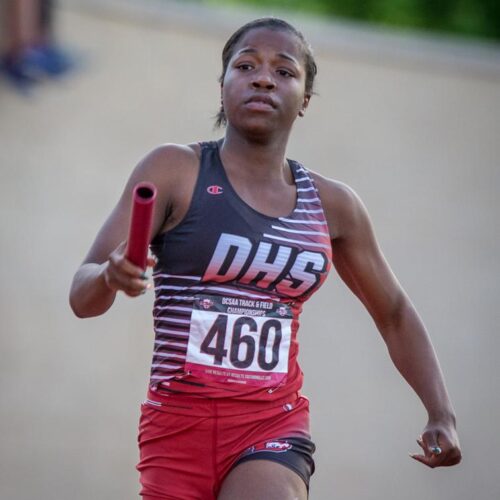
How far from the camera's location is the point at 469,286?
12.0m

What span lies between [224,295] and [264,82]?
2.57 ft

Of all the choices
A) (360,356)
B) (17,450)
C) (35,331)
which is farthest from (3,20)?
(360,356)

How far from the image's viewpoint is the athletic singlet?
3.79 m

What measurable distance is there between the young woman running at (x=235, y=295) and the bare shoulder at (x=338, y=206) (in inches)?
3.0

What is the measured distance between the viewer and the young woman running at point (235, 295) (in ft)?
12.3

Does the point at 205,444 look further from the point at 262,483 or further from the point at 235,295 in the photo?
the point at 235,295

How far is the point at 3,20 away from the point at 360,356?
4.97 m

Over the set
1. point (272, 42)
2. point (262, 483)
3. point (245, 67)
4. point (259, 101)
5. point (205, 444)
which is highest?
point (272, 42)

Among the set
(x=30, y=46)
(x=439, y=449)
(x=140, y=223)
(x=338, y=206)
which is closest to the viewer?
(x=140, y=223)

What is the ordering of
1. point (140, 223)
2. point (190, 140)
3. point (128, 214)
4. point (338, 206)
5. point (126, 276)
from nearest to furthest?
point (140, 223), point (126, 276), point (128, 214), point (338, 206), point (190, 140)

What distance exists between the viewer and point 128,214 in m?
3.74

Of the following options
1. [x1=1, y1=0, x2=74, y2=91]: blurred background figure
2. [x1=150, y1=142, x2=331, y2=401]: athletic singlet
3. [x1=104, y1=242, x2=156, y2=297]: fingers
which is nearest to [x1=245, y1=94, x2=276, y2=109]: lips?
[x1=150, y1=142, x2=331, y2=401]: athletic singlet

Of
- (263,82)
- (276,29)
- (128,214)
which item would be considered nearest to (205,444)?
(128,214)

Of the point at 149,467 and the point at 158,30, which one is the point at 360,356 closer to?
the point at 158,30
